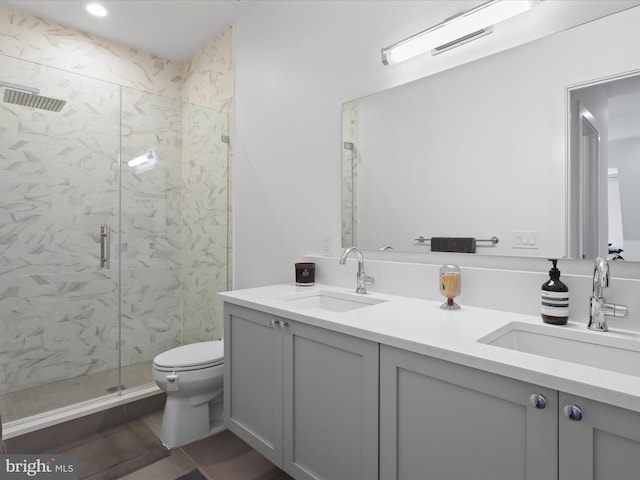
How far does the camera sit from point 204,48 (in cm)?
294

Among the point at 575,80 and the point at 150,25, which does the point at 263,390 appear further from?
the point at 150,25

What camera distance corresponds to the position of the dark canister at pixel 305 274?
77.0 inches

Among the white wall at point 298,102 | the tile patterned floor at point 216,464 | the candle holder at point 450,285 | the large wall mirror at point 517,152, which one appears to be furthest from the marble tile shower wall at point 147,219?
the candle holder at point 450,285

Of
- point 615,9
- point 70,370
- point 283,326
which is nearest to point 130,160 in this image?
point 70,370

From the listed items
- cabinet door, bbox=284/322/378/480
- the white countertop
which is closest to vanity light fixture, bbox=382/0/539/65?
the white countertop

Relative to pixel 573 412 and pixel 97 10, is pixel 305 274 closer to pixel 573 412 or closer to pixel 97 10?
pixel 573 412

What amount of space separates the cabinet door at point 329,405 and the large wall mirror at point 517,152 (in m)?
0.66

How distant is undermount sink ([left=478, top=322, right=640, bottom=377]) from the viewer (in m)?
0.97

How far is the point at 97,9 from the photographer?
8.03ft

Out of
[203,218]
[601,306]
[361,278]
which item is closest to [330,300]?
[361,278]

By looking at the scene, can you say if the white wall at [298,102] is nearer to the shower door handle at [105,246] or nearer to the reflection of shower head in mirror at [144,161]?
the reflection of shower head in mirror at [144,161]

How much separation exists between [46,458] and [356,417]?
5.43 feet

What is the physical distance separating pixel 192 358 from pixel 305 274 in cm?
78

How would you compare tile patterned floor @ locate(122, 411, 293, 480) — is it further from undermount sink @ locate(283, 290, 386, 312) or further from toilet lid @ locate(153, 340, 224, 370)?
undermount sink @ locate(283, 290, 386, 312)
